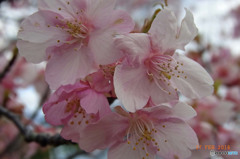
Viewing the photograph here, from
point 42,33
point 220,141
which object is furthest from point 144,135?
point 220,141

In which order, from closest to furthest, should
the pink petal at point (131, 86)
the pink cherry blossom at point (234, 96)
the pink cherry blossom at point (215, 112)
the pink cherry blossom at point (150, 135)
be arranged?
the pink petal at point (131, 86)
the pink cherry blossom at point (150, 135)
the pink cherry blossom at point (215, 112)
the pink cherry blossom at point (234, 96)

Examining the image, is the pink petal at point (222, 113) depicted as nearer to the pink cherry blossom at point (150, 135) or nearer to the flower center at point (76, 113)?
the pink cherry blossom at point (150, 135)

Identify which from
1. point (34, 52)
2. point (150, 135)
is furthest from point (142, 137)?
point (34, 52)


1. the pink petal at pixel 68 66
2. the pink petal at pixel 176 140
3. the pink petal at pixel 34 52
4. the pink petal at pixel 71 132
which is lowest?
the pink petal at pixel 176 140

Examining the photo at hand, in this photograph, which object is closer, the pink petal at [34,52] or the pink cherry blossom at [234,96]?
the pink petal at [34,52]

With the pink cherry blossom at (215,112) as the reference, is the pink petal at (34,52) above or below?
above

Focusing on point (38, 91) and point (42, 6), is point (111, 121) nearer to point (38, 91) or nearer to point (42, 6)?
point (42, 6)

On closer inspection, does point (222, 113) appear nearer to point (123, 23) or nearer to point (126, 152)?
point (126, 152)

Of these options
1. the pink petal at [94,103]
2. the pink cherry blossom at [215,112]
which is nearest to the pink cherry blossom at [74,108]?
the pink petal at [94,103]

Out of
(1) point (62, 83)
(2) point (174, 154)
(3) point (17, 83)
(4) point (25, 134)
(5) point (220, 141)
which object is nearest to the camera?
(1) point (62, 83)
